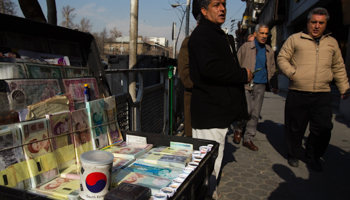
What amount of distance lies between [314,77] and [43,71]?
11.1 ft

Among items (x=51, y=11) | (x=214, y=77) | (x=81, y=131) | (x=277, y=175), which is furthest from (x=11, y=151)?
(x=51, y=11)

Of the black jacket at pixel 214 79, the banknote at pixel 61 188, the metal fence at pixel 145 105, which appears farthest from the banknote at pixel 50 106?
the black jacket at pixel 214 79

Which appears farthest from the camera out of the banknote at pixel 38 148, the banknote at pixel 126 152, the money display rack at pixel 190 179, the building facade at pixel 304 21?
the building facade at pixel 304 21

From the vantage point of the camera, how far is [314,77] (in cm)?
360

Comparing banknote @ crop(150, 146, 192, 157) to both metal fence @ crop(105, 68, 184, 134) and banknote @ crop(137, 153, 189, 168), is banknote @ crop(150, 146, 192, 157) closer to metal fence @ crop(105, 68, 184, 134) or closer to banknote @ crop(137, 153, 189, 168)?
banknote @ crop(137, 153, 189, 168)

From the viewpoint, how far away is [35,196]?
1.03m

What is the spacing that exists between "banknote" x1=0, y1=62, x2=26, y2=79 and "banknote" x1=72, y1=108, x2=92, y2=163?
404 millimetres

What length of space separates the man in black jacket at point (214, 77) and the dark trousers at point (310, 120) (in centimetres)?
163

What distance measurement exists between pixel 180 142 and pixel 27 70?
120cm

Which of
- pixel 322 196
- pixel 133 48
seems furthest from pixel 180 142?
pixel 133 48

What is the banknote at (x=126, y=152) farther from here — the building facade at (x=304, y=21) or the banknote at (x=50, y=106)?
the building facade at (x=304, y=21)

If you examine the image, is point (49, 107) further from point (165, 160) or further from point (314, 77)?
point (314, 77)

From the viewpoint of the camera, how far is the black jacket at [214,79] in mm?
2230

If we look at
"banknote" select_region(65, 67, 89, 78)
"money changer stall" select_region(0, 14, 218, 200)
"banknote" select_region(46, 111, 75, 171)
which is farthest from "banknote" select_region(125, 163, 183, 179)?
"banknote" select_region(65, 67, 89, 78)
